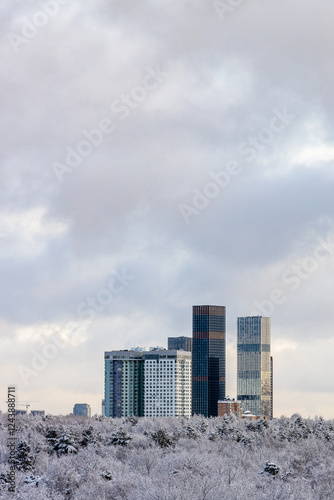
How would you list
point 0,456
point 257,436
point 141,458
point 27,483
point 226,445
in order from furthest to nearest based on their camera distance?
point 257,436, point 226,445, point 0,456, point 141,458, point 27,483

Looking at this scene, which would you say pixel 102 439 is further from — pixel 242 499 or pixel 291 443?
pixel 242 499

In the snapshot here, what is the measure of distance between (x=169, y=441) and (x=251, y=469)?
3329 cm

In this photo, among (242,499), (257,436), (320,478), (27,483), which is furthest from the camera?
(257,436)

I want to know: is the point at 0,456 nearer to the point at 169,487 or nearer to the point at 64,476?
the point at 64,476

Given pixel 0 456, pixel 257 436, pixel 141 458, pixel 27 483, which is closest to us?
pixel 27 483

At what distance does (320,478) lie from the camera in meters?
116

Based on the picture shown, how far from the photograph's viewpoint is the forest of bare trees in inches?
3666

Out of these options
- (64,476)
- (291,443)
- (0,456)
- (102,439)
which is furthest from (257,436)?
(64,476)

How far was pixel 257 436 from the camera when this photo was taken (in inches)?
6407

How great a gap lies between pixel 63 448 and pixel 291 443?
41802mm

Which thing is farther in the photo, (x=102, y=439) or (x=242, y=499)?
(x=102, y=439)

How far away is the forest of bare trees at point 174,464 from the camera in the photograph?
306ft

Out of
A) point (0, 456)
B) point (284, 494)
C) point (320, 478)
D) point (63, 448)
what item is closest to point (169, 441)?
point (63, 448)

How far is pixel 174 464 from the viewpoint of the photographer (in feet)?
390
